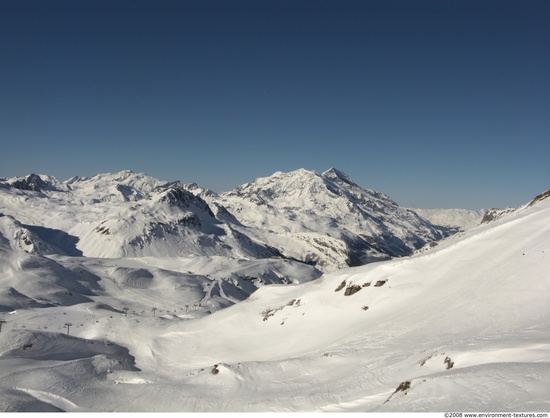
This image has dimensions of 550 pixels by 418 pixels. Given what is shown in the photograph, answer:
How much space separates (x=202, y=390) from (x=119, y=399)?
7545 mm

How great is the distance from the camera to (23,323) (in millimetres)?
71562

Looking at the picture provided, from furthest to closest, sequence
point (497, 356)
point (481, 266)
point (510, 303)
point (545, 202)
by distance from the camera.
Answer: point (545, 202) → point (481, 266) → point (510, 303) → point (497, 356)

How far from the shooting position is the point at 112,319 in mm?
71812

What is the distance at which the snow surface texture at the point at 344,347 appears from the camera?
57.8ft

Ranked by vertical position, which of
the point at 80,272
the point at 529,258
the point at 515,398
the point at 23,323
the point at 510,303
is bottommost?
the point at 515,398

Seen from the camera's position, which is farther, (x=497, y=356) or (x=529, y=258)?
(x=529, y=258)

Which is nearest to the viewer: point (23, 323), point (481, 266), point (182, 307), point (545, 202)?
point (481, 266)

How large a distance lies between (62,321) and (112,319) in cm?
1038

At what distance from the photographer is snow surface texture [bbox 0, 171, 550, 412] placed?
57.8ft

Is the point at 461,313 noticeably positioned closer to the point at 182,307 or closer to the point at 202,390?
the point at 202,390

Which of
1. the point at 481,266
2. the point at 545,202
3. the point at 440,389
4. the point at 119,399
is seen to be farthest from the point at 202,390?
the point at 545,202

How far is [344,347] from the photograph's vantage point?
3219cm

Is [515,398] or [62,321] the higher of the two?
[62,321]

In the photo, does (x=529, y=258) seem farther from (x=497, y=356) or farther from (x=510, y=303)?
(x=497, y=356)
